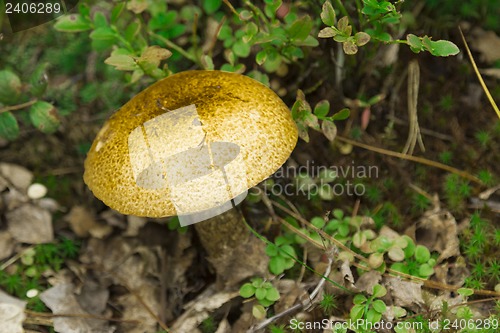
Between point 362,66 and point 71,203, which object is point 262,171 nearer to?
point 362,66

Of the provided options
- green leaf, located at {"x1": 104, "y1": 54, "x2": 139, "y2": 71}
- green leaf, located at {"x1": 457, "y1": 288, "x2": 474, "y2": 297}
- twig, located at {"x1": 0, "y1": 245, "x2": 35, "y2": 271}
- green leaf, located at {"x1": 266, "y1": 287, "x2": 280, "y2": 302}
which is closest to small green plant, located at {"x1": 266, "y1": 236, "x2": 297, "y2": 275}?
green leaf, located at {"x1": 266, "y1": 287, "x2": 280, "y2": 302}

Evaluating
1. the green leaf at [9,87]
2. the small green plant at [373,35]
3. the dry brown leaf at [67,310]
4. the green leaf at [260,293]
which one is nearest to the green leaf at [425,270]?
the green leaf at [260,293]

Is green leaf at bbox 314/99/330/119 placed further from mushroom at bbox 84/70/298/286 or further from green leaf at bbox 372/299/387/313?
green leaf at bbox 372/299/387/313

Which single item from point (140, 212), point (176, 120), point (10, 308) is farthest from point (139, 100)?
point (10, 308)

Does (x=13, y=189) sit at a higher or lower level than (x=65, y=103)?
lower

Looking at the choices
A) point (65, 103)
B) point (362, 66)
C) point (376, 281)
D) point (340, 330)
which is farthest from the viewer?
point (65, 103)

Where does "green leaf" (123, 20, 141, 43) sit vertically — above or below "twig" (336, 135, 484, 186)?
above

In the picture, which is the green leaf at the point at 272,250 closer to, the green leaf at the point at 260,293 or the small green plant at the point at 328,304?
the green leaf at the point at 260,293
